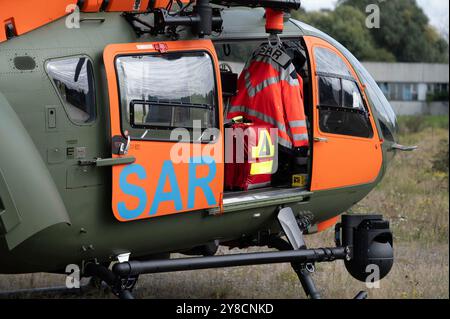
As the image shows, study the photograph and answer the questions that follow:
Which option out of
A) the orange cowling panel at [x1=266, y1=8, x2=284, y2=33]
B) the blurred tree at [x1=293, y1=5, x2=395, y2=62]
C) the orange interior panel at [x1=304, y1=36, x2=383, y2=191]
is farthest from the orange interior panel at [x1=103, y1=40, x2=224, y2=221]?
the blurred tree at [x1=293, y1=5, x2=395, y2=62]

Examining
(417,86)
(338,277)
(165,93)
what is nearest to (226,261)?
(165,93)

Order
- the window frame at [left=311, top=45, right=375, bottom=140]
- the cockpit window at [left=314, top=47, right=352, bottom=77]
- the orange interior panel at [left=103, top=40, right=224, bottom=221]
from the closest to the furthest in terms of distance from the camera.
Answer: the orange interior panel at [left=103, top=40, right=224, bottom=221], the window frame at [left=311, top=45, right=375, bottom=140], the cockpit window at [left=314, top=47, right=352, bottom=77]

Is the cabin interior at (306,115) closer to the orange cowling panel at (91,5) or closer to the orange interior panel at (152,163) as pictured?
the orange interior panel at (152,163)

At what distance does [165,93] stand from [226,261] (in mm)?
1524

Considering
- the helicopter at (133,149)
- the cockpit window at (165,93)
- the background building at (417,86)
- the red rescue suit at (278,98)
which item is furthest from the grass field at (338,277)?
the background building at (417,86)

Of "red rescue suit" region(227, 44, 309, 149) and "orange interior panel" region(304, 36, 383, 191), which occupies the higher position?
"red rescue suit" region(227, 44, 309, 149)

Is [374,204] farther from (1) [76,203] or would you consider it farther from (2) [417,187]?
(1) [76,203]

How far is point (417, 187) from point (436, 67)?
141 ft

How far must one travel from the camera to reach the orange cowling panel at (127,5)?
670 cm

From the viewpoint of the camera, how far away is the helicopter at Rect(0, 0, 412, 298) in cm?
614

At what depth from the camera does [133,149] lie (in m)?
6.55

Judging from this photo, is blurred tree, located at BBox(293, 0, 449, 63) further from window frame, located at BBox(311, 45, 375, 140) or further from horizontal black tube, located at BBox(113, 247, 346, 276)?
horizontal black tube, located at BBox(113, 247, 346, 276)

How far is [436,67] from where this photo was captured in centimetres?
5806

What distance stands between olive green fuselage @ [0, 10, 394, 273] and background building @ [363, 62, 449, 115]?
4910cm
